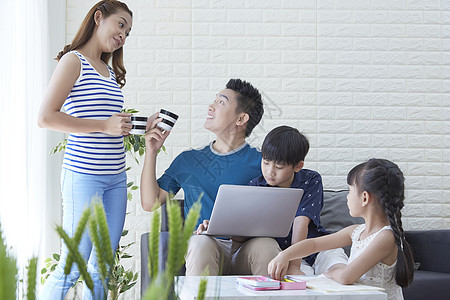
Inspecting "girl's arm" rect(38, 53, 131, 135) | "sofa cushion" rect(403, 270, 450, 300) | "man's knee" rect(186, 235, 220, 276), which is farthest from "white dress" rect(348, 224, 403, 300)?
"girl's arm" rect(38, 53, 131, 135)

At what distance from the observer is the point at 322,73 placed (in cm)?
391

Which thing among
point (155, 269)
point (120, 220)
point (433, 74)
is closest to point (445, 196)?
point (433, 74)

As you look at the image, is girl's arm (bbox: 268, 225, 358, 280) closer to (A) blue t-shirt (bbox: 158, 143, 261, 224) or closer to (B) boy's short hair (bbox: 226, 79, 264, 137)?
(A) blue t-shirt (bbox: 158, 143, 261, 224)

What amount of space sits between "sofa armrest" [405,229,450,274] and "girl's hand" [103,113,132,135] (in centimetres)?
208

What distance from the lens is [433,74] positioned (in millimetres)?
3980

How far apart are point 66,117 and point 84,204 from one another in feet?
1.22

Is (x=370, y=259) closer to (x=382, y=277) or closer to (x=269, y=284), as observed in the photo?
(x=382, y=277)

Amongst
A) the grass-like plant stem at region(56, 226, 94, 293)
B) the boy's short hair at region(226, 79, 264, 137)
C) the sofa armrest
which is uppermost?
the boy's short hair at region(226, 79, 264, 137)

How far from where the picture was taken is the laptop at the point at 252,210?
6.75 ft

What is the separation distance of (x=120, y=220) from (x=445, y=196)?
253 cm

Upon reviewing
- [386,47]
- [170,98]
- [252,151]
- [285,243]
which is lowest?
[285,243]

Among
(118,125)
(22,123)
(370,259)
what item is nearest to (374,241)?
(370,259)

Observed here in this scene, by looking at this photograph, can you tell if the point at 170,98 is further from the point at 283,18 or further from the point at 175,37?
the point at 283,18

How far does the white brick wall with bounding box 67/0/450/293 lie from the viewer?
12.6 feet
